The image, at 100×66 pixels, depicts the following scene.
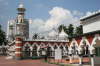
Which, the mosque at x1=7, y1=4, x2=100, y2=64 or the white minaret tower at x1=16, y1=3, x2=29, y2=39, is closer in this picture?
the mosque at x1=7, y1=4, x2=100, y2=64

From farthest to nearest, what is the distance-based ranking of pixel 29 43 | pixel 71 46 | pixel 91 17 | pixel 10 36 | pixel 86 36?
1. pixel 10 36
2. pixel 29 43
3. pixel 71 46
4. pixel 91 17
5. pixel 86 36

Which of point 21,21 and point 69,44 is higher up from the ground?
point 21,21

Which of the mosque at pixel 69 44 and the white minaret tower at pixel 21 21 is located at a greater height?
the white minaret tower at pixel 21 21

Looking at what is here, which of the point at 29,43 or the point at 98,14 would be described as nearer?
the point at 98,14

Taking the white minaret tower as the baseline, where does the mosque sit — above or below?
below

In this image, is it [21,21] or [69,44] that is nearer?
[69,44]

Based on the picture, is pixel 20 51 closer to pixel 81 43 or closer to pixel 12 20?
pixel 81 43

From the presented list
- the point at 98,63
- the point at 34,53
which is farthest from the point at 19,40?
the point at 98,63

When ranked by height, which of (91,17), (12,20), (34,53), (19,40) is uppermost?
(12,20)

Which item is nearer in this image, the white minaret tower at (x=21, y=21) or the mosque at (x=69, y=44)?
the mosque at (x=69, y=44)

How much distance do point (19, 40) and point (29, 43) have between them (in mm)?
3482

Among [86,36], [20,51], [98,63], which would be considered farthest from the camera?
[20,51]

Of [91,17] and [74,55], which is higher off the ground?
[91,17]

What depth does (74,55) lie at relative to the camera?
35281 millimetres
